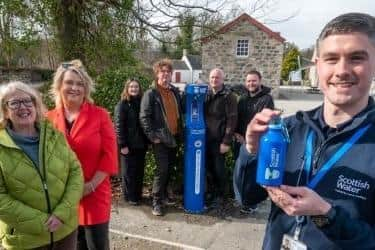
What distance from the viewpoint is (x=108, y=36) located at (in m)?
9.73

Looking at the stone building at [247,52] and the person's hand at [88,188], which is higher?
the stone building at [247,52]

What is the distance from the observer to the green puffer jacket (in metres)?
2.32

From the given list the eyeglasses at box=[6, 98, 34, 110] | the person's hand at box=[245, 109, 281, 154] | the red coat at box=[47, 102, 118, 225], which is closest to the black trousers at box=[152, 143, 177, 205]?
the red coat at box=[47, 102, 118, 225]

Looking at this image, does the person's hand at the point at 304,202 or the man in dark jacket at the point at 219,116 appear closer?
the person's hand at the point at 304,202

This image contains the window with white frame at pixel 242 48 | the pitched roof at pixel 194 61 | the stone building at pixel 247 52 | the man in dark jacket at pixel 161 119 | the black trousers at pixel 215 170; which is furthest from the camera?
the pitched roof at pixel 194 61

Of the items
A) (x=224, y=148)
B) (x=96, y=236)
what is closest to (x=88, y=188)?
(x=96, y=236)

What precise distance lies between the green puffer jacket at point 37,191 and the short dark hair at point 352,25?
1.96 metres

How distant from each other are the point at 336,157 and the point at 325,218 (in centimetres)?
26

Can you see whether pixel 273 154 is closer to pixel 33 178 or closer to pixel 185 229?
pixel 33 178

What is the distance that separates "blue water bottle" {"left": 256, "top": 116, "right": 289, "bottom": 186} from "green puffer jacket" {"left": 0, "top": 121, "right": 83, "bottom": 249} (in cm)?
162

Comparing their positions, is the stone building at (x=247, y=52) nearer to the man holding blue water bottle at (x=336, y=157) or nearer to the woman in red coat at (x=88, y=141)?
the woman in red coat at (x=88, y=141)

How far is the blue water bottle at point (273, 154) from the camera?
1.41m

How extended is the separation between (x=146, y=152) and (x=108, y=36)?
17.5 feet

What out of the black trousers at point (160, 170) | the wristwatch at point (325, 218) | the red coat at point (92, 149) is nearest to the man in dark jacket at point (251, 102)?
the black trousers at point (160, 170)
